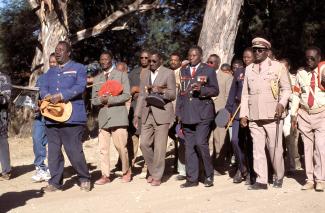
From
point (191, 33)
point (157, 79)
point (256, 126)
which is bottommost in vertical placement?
point (256, 126)

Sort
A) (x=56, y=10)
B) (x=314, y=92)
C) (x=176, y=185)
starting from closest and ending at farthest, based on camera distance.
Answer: (x=314, y=92) < (x=176, y=185) < (x=56, y=10)

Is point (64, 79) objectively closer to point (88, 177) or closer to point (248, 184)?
point (88, 177)

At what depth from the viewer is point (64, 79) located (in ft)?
26.5

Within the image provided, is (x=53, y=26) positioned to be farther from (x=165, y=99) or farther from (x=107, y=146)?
(x=165, y=99)

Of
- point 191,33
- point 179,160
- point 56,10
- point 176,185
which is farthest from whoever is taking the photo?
point 191,33

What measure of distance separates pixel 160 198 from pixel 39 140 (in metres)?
2.62

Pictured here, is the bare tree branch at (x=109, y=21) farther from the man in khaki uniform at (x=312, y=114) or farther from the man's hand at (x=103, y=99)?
the man in khaki uniform at (x=312, y=114)

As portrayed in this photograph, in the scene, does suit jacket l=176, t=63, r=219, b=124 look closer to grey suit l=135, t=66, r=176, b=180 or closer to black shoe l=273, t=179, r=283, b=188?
grey suit l=135, t=66, r=176, b=180

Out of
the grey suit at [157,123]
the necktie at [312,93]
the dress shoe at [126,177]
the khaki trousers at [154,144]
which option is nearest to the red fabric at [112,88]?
the grey suit at [157,123]

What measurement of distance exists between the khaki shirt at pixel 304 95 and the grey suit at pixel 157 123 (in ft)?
5.97

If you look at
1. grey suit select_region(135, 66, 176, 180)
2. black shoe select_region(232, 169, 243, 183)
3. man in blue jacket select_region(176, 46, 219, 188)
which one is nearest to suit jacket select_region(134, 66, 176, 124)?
grey suit select_region(135, 66, 176, 180)

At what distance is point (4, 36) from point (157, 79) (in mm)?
15150

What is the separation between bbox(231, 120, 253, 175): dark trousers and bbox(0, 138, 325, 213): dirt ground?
32 centimetres

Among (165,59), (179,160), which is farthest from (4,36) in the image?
(179,160)
